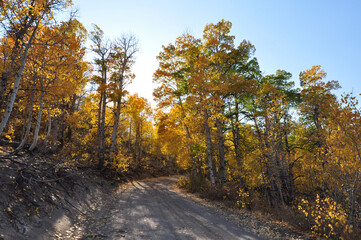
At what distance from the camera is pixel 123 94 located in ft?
Answer: 54.0

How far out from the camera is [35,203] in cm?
566

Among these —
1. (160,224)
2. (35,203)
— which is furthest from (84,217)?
(160,224)

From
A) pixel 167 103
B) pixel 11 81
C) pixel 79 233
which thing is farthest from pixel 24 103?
pixel 79 233

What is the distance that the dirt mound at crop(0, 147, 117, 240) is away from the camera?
462 cm

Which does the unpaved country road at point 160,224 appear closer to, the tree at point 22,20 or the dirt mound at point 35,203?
the dirt mound at point 35,203

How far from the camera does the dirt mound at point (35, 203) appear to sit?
4.62 meters

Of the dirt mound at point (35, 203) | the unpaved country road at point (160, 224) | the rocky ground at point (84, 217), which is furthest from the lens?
the unpaved country road at point (160, 224)

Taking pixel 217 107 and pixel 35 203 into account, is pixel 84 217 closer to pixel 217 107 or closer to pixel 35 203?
pixel 35 203

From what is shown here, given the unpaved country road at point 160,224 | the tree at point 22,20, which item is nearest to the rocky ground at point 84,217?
the unpaved country road at point 160,224

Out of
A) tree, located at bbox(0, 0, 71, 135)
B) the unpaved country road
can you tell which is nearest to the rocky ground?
the unpaved country road

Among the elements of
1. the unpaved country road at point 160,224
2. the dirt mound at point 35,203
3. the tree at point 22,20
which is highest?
the tree at point 22,20

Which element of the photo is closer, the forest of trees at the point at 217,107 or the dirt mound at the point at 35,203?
the dirt mound at the point at 35,203

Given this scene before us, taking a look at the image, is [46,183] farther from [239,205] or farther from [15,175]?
[239,205]

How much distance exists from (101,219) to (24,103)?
→ 11.7 meters
